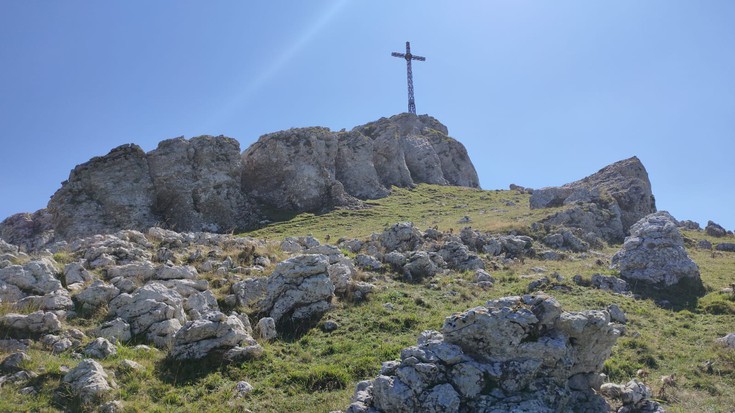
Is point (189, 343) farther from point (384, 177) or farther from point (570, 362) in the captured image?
point (384, 177)

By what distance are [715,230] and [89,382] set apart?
48.0 meters

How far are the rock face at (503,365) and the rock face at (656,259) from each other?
14118 mm

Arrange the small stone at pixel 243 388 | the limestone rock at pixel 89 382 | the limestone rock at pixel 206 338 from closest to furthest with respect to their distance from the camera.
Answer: the limestone rock at pixel 89 382 < the small stone at pixel 243 388 < the limestone rock at pixel 206 338

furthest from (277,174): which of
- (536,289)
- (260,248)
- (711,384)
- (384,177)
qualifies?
(711,384)

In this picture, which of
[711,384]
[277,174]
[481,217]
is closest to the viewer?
[711,384]

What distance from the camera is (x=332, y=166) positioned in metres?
60.3

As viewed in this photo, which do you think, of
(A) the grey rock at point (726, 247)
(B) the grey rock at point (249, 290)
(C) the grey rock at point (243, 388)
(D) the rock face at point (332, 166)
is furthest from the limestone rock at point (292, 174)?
(C) the grey rock at point (243, 388)

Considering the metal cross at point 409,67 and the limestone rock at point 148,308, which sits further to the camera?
the metal cross at point 409,67

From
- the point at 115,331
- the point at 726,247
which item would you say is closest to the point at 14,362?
the point at 115,331

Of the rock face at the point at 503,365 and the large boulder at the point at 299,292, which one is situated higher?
the large boulder at the point at 299,292

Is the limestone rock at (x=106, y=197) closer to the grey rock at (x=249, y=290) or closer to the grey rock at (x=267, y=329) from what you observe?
the grey rock at (x=249, y=290)

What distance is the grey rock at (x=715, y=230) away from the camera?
139 ft

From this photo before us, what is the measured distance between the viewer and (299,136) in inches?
2290

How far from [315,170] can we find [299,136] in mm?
4744
